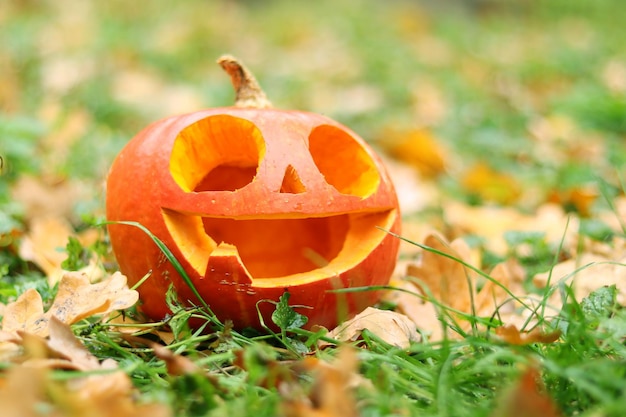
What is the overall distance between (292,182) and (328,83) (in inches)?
124

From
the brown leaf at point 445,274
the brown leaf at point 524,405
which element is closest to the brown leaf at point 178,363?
the brown leaf at point 524,405

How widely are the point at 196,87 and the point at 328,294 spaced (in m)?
2.95

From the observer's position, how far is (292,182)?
140cm

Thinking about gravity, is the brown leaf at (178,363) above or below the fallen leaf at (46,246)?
above

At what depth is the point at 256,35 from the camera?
5.67m

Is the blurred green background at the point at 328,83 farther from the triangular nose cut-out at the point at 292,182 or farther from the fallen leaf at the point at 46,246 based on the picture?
the triangular nose cut-out at the point at 292,182

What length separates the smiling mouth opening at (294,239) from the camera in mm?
1450

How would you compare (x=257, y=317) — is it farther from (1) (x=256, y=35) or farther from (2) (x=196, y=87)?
(1) (x=256, y=35)

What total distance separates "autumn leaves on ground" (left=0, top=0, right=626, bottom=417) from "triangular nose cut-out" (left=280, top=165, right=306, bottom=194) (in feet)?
0.81

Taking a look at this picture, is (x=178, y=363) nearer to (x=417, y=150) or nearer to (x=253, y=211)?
(x=253, y=211)

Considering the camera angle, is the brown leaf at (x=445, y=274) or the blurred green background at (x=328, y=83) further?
the blurred green background at (x=328, y=83)

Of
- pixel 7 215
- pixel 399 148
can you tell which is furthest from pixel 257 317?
pixel 399 148

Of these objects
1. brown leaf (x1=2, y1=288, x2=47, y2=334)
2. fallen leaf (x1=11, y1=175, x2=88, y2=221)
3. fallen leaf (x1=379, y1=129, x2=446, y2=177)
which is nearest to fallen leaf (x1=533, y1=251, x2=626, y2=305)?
brown leaf (x1=2, y1=288, x2=47, y2=334)

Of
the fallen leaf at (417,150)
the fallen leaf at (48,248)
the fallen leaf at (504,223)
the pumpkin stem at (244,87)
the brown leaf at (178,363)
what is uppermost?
the pumpkin stem at (244,87)
